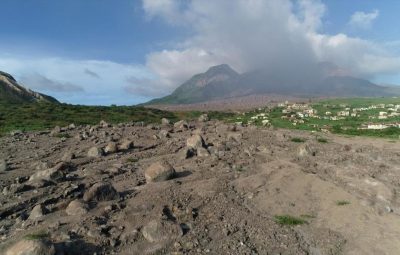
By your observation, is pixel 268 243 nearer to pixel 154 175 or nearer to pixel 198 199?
pixel 198 199

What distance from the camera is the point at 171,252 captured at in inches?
526

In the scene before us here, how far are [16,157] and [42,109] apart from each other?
5004cm

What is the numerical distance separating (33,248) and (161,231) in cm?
373

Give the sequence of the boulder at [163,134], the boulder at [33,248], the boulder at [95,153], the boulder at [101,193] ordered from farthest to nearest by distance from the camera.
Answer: the boulder at [163,134]
the boulder at [95,153]
the boulder at [101,193]
the boulder at [33,248]

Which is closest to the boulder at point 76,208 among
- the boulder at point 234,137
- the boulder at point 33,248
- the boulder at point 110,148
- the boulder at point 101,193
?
the boulder at point 101,193

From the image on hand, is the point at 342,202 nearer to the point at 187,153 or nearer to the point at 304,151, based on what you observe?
the point at 304,151

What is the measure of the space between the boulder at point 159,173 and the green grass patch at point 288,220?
535 cm

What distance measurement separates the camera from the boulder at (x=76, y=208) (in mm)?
15625

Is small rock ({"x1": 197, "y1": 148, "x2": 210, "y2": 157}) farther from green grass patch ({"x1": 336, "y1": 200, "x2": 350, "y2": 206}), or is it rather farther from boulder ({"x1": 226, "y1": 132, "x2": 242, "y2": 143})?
green grass patch ({"x1": 336, "y1": 200, "x2": 350, "y2": 206})

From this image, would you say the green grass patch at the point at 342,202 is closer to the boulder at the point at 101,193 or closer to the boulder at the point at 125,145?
the boulder at the point at 101,193

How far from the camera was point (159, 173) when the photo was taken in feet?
63.8

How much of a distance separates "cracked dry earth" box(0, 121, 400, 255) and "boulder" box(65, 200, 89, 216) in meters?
0.04

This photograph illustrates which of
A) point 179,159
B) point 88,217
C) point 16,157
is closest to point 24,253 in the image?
point 88,217

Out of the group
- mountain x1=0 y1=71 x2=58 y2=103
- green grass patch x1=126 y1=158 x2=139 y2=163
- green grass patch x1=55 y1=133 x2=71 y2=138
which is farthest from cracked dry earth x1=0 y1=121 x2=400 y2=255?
mountain x1=0 y1=71 x2=58 y2=103
